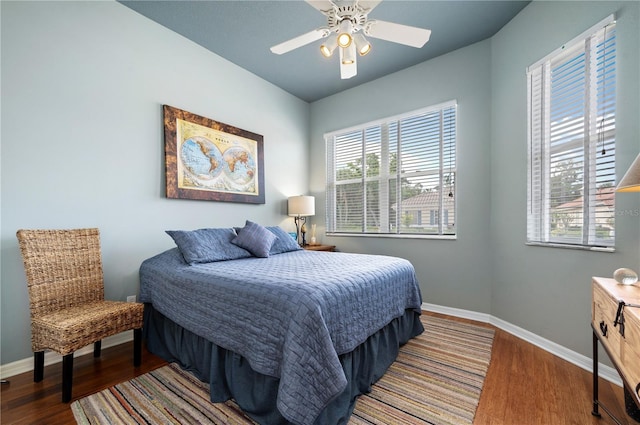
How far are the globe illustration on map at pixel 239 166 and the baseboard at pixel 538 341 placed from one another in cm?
266

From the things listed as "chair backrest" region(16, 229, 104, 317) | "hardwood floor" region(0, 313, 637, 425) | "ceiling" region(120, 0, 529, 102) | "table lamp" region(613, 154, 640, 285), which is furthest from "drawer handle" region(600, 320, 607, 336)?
"chair backrest" region(16, 229, 104, 317)

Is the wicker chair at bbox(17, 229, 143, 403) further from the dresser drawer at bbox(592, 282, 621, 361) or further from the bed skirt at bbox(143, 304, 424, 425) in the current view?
the dresser drawer at bbox(592, 282, 621, 361)

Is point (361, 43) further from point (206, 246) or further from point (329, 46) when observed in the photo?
point (206, 246)

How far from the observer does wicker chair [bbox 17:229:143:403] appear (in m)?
1.66

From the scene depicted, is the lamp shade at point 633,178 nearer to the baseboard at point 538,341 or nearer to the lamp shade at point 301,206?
the baseboard at point 538,341

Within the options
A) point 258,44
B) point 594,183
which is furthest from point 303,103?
point 594,183

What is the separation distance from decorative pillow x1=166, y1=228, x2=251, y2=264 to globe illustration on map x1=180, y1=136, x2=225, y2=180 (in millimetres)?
729

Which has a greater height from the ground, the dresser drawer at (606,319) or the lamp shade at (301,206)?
the lamp shade at (301,206)

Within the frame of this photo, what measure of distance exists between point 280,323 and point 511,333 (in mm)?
2401

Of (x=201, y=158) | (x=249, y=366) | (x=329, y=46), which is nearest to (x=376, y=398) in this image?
(x=249, y=366)

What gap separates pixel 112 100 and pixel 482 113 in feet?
11.6

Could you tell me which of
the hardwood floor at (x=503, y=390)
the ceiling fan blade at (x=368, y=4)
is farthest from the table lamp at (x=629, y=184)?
the ceiling fan blade at (x=368, y=4)

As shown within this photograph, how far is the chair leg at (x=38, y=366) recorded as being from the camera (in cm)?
183

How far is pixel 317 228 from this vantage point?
436cm
